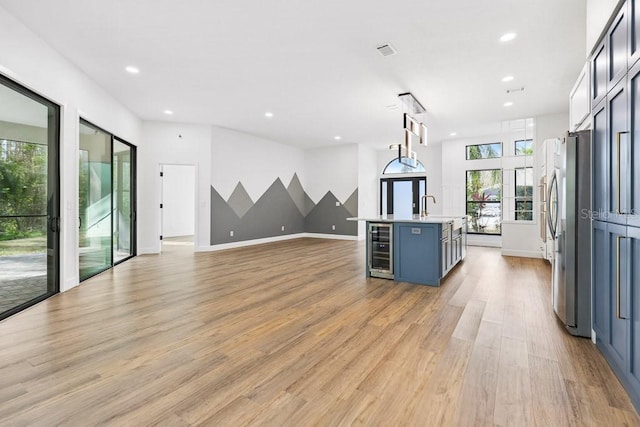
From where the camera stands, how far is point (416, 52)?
3.90 metres

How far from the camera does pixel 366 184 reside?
32.8 ft

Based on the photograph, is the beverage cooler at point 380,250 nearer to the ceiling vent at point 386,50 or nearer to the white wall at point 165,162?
the ceiling vent at point 386,50

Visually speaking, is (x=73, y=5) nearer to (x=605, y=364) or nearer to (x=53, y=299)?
(x=53, y=299)

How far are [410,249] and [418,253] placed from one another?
0.12 m

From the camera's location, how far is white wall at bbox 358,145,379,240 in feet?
31.7

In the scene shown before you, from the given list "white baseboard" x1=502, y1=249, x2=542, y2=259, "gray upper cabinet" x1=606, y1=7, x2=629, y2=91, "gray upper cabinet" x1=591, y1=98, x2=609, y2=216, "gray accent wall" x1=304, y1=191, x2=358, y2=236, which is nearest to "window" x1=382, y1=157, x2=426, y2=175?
"gray accent wall" x1=304, y1=191, x2=358, y2=236

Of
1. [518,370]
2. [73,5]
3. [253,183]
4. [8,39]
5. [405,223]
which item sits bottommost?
[518,370]

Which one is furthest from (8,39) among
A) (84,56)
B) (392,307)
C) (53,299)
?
(392,307)

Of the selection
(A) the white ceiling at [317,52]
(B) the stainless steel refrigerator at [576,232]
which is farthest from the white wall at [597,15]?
(B) the stainless steel refrigerator at [576,232]

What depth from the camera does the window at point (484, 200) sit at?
856 cm

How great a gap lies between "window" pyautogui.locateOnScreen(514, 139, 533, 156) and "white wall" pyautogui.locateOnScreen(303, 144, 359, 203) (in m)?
4.22

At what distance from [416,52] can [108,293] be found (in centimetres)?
491

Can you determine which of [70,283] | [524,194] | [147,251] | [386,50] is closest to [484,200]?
[524,194]

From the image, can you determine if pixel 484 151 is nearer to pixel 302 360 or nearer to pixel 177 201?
pixel 302 360
